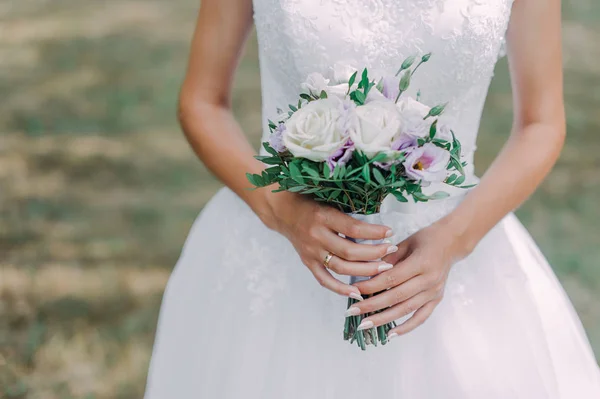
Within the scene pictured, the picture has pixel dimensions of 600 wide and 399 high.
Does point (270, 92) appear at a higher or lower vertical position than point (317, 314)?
higher

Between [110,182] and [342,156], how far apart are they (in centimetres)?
486

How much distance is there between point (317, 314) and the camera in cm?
209

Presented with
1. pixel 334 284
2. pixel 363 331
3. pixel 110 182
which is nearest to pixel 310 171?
pixel 334 284

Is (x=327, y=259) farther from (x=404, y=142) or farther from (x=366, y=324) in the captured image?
(x=404, y=142)

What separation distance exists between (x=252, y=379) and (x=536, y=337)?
2.54 feet

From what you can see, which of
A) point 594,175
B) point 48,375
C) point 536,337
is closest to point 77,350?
point 48,375

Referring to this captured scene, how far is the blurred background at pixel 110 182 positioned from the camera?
4207 mm

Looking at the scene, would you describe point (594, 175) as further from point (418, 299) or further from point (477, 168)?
point (418, 299)

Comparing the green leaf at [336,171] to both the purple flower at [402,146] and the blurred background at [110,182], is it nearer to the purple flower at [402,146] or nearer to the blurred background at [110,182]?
the purple flower at [402,146]

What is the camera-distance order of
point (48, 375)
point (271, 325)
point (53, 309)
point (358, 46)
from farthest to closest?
point (53, 309)
point (48, 375)
point (271, 325)
point (358, 46)

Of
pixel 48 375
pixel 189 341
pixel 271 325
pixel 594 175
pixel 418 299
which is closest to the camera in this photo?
pixel 418 299

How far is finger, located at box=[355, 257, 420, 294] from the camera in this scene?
1.77 metres

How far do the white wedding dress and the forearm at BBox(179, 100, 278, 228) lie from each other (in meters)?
0.12

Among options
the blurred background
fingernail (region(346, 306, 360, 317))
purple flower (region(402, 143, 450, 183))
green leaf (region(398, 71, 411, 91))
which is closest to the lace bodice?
green leaf (region(398, 71, 411, 91))
